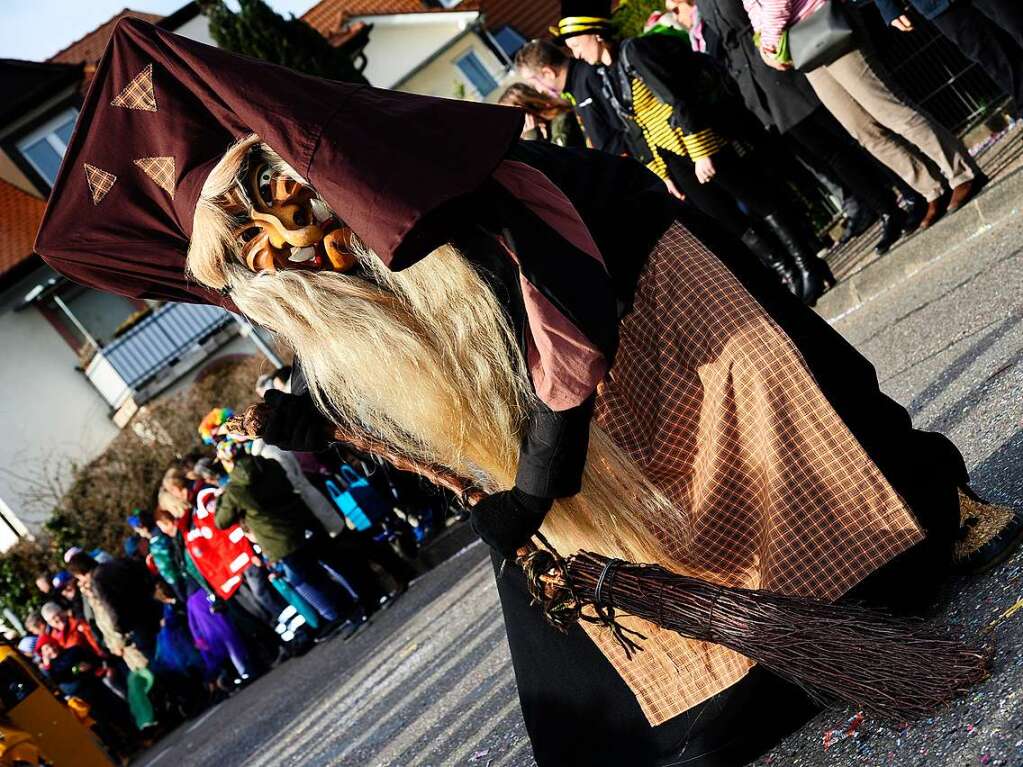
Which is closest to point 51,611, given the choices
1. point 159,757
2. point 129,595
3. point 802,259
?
point 129,595

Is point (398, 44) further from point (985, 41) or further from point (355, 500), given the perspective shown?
point (985, 41)

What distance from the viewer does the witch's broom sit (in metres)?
2.56

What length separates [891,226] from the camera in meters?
6.70

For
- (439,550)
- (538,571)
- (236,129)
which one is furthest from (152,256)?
(439,550)

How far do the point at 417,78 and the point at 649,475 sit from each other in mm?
34799

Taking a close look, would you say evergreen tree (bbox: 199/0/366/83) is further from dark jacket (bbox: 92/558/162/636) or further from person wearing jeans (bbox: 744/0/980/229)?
person wearing jeans (bbox: 744/0/980/229)

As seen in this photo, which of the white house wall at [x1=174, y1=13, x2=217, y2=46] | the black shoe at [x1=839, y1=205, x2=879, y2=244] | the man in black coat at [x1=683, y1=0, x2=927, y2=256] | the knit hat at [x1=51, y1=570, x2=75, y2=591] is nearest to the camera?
the man in black coat at [x1=683, y1=0, x2=927, y2=256]

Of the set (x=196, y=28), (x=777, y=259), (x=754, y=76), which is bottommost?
(x=777, y=259)

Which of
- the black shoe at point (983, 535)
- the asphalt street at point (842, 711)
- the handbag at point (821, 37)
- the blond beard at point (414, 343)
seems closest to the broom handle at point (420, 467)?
the blond beard at point (414, 343)

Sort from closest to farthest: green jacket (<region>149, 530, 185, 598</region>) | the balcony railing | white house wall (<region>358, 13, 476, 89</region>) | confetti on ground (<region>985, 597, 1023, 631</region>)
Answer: confetti on ground (<region>985, 597, 1023, 631</region>) → green jacket (<region>149, 530, 185, 598</region>) → the balcony railing → white house wall (<region>358, 13, 476, 89</region>)

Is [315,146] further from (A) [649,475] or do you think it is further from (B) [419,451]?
(A) [649,475]

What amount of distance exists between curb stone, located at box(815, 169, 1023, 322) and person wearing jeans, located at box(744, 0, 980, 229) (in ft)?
0.35

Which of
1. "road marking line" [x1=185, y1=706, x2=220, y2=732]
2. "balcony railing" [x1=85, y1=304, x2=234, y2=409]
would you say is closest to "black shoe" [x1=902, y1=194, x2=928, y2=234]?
"road marking line" [x1=185, y1=706, x2=220, y2=732]

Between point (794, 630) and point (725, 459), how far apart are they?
1.49 feet
